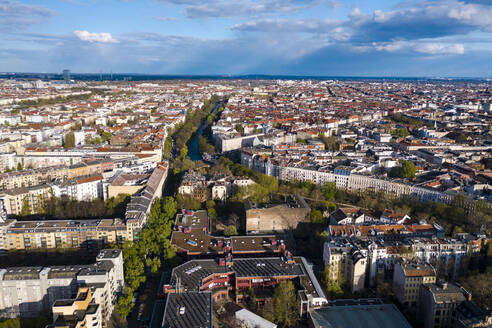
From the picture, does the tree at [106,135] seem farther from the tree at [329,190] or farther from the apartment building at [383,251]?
the apartment building at [383,251]

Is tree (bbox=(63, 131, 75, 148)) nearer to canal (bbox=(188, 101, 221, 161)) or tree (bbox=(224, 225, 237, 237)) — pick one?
canal (bbox=(188, 101, 221, 161))

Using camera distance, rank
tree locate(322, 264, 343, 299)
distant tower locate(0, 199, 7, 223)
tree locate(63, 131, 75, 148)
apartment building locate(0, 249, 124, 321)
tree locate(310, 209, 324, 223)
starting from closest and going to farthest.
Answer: apartment building locate(0, 249, 124, 321), tree locate(322, 264, 343, 299), distant tower locate(0, 199, 7, 223), tree locate(310, 209, 324, 223), tree locate(63, 131, 75, 148)

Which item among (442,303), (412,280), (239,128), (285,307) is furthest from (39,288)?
(239,128)

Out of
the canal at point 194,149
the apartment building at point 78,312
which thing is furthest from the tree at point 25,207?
the canal at point 194,149

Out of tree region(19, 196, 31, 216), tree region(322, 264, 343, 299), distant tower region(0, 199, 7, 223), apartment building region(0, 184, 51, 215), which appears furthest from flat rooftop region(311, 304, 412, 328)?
apartment building region(0, 184, 51, 215)

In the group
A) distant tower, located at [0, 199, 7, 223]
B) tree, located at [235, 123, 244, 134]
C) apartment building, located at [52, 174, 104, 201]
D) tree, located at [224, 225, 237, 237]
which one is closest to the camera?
distant tower, located at [0, 199, 7, 223]

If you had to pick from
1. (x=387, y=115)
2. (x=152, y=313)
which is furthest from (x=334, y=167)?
(x=387, y=115)

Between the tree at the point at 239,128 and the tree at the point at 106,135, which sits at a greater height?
the tree at the point at 239,128
